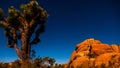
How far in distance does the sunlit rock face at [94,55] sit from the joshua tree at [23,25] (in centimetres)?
1578

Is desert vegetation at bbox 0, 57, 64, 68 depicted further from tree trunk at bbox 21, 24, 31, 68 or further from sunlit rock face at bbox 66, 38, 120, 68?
sunlit rock face at bbox 66, 38, 120, 68

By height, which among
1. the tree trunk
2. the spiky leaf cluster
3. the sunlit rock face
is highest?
the sunlit rock face

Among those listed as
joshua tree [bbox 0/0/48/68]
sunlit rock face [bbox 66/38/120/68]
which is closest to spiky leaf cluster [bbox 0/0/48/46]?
joshua tree [bbox 0/0/48/68]

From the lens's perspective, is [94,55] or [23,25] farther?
[94,55]

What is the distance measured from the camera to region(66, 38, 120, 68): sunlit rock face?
1454 inches

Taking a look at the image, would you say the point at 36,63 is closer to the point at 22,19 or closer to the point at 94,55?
the point at 22,19

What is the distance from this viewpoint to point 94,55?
40188mm

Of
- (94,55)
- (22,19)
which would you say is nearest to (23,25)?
(22,19)

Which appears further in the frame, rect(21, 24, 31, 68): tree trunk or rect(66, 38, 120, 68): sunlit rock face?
rect(66, 38, 120, 68): sunlit rock face

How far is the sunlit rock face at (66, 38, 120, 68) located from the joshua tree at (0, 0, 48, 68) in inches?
621

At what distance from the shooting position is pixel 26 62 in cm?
1967

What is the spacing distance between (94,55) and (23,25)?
22.6m

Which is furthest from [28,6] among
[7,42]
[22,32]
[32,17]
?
[7,42]

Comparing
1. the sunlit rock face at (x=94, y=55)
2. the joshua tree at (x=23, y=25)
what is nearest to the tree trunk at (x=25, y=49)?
the joshua tree at (x=23, y=25)
